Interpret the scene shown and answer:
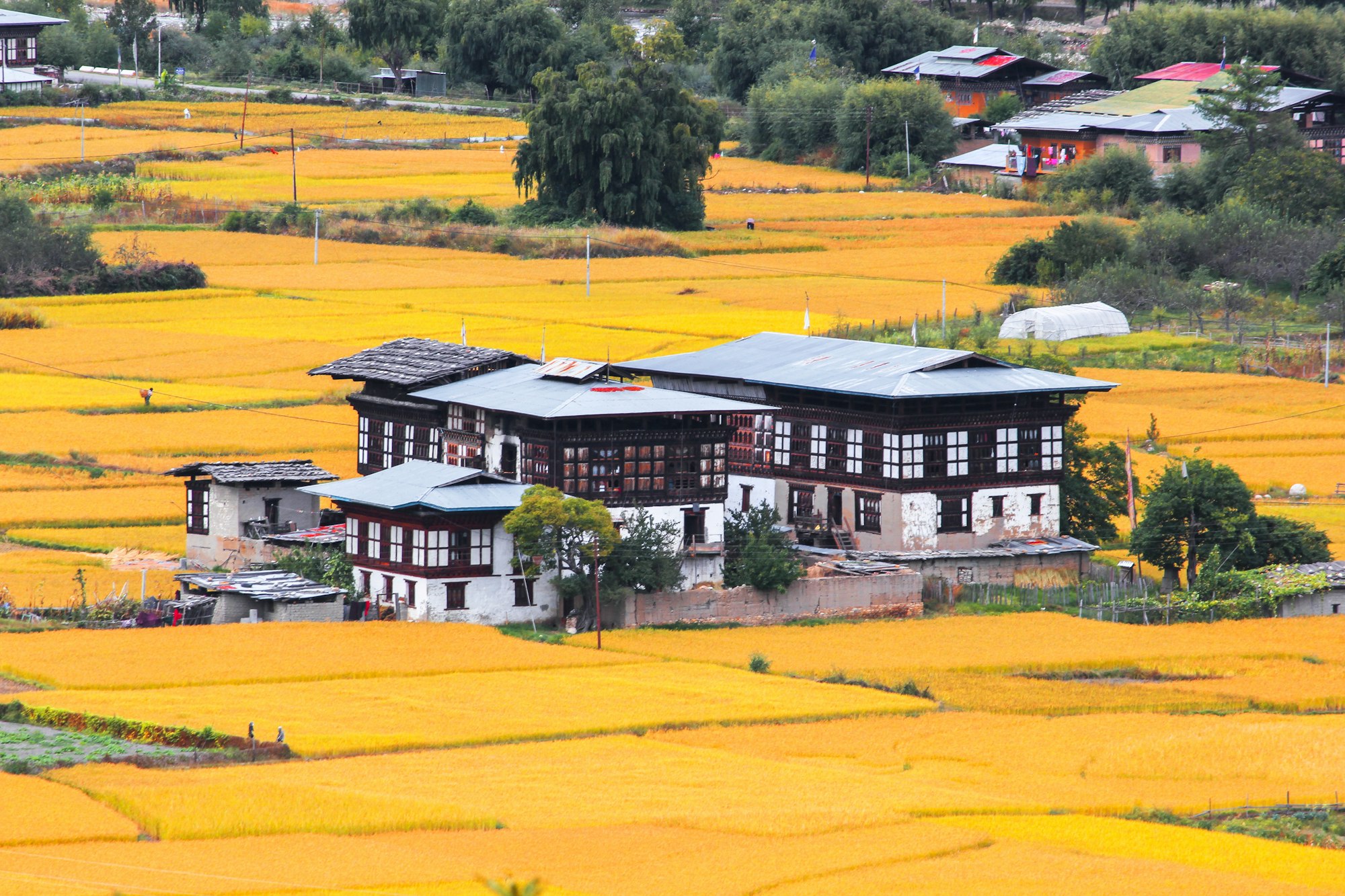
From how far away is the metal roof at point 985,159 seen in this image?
136250mm

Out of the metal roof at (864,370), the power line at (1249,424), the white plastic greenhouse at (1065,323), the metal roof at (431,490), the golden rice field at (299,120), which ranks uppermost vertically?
the golden rice field at (299,120)

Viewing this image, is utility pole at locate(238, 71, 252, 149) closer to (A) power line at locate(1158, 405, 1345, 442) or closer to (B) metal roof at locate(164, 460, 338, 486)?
(A) power line at locate(1158, 405, 1345, 442)

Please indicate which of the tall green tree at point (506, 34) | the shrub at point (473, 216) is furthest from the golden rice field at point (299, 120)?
the shrub at point (473, 216)

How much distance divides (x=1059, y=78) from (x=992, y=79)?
4.11 meters

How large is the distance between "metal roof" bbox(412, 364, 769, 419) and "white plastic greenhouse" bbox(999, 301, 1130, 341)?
27.5 m

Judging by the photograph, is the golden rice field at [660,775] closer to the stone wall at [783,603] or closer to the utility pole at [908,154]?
the stone wall at [783,603]

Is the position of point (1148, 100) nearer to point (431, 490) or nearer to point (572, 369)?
point (572, 369)

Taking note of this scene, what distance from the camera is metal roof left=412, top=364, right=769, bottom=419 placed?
59.1m

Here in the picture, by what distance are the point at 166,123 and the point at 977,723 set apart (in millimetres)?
105322

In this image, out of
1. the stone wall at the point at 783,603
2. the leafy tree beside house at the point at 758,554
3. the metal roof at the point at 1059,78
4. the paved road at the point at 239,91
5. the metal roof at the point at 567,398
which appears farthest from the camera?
the paved road at the point at 239,91

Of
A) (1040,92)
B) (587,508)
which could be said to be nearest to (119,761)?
(587,508)

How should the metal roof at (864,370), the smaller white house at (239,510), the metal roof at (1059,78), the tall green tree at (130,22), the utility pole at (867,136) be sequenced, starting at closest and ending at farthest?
the smaller white house at (239,510) → the metal roof at (864,370) → the utility pole at (867,136) → the metal roof at (1059,78) → the tall green tree at (130,22)

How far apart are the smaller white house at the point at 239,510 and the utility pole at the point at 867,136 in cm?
7721

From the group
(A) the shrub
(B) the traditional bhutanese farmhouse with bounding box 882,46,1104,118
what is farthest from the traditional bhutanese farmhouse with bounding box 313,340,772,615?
(B) the traditional bhutanese farmhouse with bounding box 882,46,1104,118
